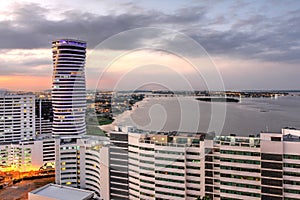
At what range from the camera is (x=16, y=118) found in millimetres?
10883

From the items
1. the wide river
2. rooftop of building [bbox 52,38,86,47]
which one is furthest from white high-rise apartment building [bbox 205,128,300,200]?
rooftop of building [bbox 52,38,86,47]

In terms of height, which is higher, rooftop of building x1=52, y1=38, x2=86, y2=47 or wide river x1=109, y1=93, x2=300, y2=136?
rooftop of building x1=52, y1=38, x2=86, y2=47

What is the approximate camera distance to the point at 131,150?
5.62 meters

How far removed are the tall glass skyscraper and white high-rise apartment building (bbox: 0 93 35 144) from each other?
4.59 feet

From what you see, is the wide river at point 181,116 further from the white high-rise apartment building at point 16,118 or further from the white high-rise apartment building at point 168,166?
the white high-rise apartment building at point 16,118

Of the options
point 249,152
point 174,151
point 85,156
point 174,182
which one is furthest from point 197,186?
point 85,156

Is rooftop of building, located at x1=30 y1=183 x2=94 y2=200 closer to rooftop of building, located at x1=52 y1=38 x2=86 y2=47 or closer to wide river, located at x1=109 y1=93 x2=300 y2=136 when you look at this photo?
wide river, located at x1=109 y1=93 x2=300 y2=136

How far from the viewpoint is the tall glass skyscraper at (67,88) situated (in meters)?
10.5

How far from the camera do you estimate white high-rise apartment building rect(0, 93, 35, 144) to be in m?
10.7

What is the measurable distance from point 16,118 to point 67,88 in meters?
2.65

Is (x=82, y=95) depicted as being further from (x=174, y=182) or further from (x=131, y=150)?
(x=174, y=182)

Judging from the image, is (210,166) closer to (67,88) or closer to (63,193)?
(63,193)

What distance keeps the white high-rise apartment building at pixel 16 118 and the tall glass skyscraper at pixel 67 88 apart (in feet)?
4.59

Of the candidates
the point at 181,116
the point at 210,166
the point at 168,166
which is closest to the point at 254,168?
the point at 210,166
